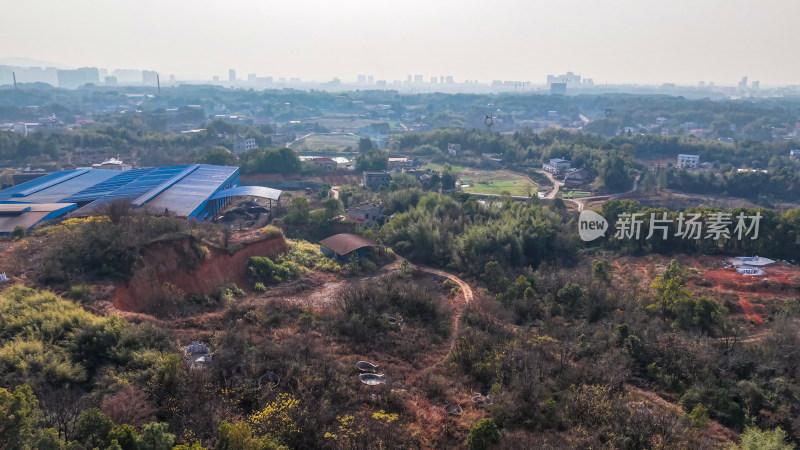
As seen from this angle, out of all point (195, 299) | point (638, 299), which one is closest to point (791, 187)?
point (638, 299)

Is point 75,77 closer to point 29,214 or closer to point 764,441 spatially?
point 29,214

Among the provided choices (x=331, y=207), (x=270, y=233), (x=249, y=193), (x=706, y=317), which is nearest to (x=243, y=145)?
(x=249, y=193)

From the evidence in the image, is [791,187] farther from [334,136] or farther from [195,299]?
[334,136]

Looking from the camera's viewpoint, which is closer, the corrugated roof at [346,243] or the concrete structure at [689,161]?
the corrugated roof at [346,243]

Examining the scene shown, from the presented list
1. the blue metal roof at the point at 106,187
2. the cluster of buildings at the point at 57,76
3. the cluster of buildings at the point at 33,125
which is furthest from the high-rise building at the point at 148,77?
the blue metal roof at the point at 106,187

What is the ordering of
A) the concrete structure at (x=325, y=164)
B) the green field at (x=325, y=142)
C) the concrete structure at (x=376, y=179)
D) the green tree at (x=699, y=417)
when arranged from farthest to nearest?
the green field at (x=325, y=142), the concrete structure at (x=325, y=164), the concrete structure at (x=376, y=179), the green tree at (x=699, y=417)

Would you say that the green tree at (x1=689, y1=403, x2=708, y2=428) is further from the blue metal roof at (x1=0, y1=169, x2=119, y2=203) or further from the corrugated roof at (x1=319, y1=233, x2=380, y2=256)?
the blue metal roof at (x1=0, y1=169, x2=119, y2=203)

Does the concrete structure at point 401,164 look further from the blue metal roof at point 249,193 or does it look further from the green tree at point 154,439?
the green tree at point 154,439
